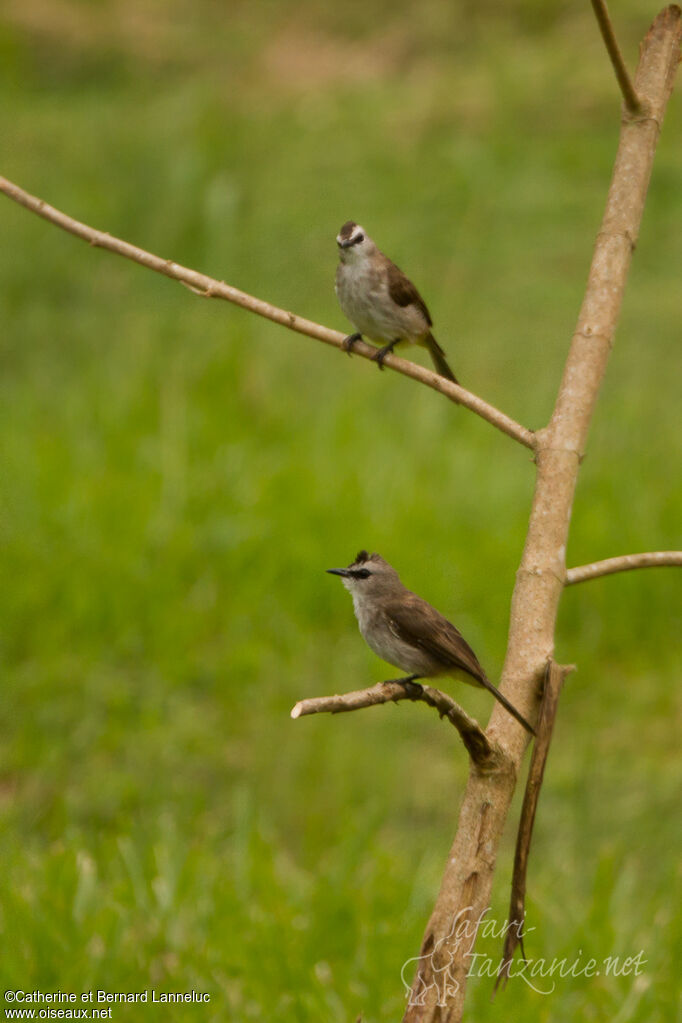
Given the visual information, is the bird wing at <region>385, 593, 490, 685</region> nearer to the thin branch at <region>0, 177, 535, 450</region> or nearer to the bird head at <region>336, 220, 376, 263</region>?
the thin branch at <region>0, 177, 535, 450</region>

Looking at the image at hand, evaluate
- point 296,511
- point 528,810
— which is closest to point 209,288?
point 528,810

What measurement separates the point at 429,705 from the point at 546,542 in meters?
0.37

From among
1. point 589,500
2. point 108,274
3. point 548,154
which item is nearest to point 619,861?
point 589,500

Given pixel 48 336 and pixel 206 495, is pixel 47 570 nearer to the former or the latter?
pixel 206 495

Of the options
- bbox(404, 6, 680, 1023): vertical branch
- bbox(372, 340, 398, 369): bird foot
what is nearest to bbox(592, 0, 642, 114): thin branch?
bbox(404, 6, 680, 1023): vertical branch

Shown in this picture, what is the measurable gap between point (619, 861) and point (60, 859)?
6.27 feet

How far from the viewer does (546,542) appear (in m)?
2.08

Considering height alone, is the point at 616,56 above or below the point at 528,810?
above

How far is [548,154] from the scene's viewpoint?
10.0 m

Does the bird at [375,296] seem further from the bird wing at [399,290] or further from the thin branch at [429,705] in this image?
the thin branch at [429,705]

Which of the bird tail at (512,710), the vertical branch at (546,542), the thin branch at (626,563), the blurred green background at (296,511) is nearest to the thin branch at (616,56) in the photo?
the vertical branch at (546,542)

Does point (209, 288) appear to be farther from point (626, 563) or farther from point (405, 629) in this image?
point (626, 563)

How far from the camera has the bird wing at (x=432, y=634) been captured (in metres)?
2.36

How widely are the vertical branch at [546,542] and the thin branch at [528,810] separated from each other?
1.3 inches
